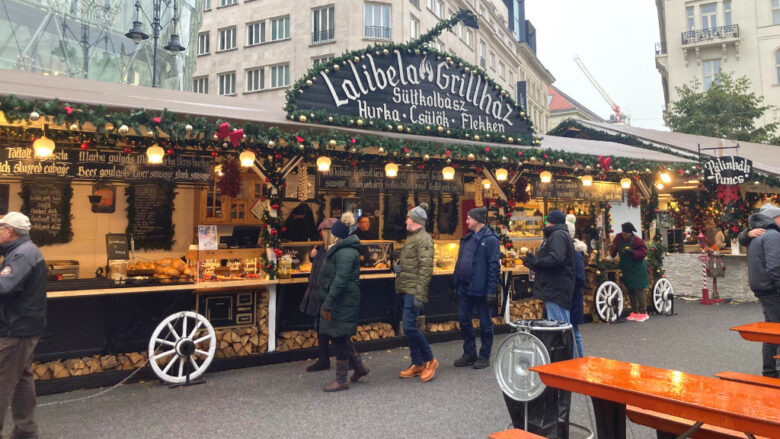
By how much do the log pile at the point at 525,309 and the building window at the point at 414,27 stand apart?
77.6 feet

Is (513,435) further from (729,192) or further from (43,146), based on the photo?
(729,192)

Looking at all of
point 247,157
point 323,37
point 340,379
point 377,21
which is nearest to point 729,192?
point 340,379

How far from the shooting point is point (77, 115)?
5.21 metres

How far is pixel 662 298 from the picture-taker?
35.0 feet

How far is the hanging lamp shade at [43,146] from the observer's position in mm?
5387

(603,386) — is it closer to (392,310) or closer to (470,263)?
(470,263)

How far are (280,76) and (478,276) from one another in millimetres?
26727

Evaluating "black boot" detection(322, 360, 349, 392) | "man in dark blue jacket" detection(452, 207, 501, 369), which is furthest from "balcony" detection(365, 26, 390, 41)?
"black boot" detection(322, 360, 349, 392)

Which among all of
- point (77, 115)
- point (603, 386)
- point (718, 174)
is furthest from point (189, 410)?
point (718, 174)

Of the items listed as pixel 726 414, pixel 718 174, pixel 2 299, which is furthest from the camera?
pixel 718 174

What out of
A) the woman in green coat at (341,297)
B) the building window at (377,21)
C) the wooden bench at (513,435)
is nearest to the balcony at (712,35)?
the building window at (377,21)

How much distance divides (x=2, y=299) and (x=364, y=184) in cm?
513

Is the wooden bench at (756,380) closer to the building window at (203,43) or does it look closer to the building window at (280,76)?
the building window at (280,76)

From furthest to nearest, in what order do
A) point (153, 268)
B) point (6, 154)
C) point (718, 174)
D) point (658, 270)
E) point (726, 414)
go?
point (718, 174) → point (658, 270) → point (153, 268) → point (6, 154) → point (726, 414)
